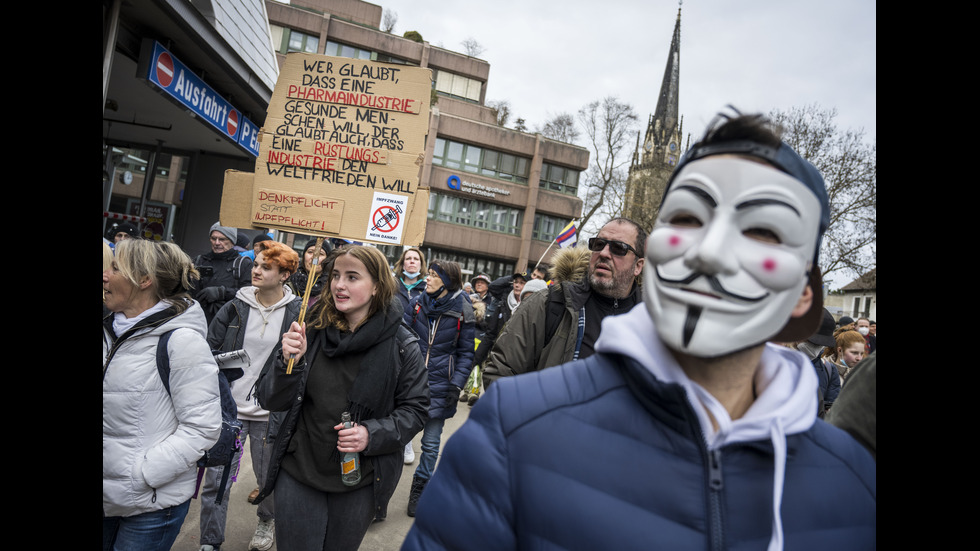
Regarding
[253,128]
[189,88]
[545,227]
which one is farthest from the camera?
[545,227]

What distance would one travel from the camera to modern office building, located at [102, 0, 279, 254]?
6.19 meters

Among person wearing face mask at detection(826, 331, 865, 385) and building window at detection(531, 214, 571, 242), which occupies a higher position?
building window at detection(531, 214, 571, 242)

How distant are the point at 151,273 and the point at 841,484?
2.64 meters

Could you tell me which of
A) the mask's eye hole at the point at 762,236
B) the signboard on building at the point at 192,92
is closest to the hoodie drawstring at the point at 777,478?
the mask's eye hole at the point at 762,236

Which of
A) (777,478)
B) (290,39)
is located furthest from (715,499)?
(290,39)

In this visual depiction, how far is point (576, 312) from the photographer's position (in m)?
3.25

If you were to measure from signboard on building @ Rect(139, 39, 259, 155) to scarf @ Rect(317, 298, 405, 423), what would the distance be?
13.3 ft

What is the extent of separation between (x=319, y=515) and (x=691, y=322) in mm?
2266

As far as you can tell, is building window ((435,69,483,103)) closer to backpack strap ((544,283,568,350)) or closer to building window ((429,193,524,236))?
building window ((429,193,524,236))

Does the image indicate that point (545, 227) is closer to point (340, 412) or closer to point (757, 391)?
point (340, 412)

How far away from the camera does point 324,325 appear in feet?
9.77

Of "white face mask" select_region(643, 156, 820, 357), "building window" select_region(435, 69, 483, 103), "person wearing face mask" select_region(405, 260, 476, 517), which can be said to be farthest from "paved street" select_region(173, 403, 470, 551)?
"building window" select_region(435, 69, 483, 103)
